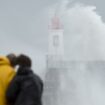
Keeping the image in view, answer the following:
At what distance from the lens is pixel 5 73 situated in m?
6.31

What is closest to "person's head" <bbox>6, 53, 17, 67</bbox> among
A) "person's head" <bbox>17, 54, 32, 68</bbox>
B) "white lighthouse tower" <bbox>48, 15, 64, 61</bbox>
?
"person's head" <bbox>17, 54, 32, 68</bbox>

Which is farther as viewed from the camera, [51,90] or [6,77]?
[51,90]

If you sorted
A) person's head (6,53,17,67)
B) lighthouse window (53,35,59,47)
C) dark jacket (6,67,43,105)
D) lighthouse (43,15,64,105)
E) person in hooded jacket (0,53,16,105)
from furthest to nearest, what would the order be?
1. lighthouse window (53,35,59,47)
2. lighthouse (43,15,64,105)
3. person's head (6,53,17,67)
4. person in hooded jacket (0,53,16,105)
5. dark jacket (6,67,43,105)

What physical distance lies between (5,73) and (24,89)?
28 cm

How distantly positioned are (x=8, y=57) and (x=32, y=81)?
55 centimetres

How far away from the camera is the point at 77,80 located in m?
112

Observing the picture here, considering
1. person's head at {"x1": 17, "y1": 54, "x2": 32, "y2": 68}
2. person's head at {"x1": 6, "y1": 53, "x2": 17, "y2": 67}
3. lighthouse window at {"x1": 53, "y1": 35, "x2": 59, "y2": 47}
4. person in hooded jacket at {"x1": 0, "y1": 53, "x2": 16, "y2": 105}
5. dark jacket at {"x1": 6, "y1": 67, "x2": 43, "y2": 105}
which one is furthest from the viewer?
lighthouse window at {"x1": 53, "y1": 35, "x2": 59, "y2": 47}

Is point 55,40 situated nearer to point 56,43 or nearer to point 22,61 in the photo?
point 56,43

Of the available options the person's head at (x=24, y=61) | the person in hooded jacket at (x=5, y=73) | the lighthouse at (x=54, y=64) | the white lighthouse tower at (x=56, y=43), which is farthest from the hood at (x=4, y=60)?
the white lighthouse tower at (x=56, y=43)

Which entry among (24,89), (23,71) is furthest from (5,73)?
(24,89)

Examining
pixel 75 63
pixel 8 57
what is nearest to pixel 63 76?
pixel 75 63

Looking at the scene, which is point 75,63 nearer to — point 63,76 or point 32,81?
point 63,76

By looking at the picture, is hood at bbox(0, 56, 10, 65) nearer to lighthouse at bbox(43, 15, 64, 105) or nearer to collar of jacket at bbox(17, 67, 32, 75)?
collar of jacket at bbox(17, 67, 32, 75)

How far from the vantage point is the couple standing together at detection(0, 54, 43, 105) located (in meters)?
6.15
